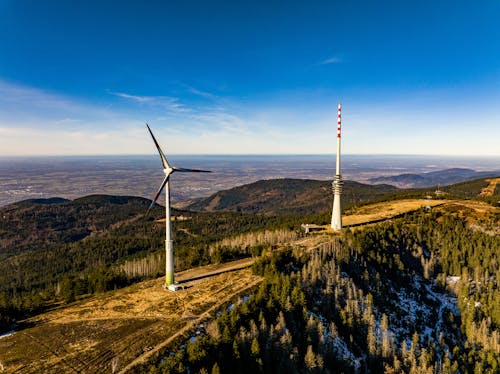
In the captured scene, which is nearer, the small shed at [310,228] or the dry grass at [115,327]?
the dry grass at [115,327]

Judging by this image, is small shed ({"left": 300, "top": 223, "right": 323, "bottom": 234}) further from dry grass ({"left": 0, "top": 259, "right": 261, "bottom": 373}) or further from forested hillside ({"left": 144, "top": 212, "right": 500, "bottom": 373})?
dry grass ({"left": 0, "top": 259, "right": 261, "bottom": 373})

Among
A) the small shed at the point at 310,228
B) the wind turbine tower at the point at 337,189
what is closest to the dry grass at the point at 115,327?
the wind turbine tower at the point at 337,189

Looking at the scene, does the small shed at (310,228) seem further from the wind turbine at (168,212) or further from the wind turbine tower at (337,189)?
the wind turbine at (168,212)

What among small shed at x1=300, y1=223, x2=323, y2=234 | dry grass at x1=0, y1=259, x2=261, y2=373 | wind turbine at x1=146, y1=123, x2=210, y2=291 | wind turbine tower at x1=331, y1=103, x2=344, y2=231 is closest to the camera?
dry grass at x1=0, y1=259, x2=261, y2=373

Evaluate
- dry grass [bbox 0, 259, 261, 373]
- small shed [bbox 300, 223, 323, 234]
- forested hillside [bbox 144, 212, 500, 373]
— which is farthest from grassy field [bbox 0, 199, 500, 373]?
small shed [bbox 300, 223, 323, 234]

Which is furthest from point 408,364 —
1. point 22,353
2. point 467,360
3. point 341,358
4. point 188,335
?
point 22,353

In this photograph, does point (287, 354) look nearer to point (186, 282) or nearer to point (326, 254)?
point (186, 282)

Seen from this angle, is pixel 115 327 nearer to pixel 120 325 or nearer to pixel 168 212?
pixel 120 325
